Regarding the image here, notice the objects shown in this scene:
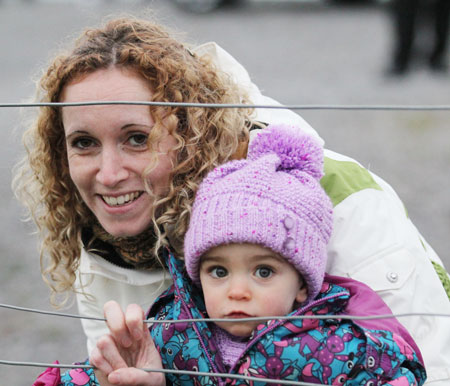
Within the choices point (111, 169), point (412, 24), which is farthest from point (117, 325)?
point (412, 24)

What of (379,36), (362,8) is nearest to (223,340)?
(379,36)

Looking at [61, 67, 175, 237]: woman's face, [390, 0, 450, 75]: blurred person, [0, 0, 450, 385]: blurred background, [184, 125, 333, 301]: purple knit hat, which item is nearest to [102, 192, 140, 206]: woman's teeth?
[61, 67, 175, 237]: woman's face

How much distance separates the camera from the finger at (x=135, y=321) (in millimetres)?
1412

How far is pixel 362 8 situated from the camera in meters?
10.1

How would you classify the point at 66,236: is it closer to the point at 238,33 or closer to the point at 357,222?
the point at 357,222

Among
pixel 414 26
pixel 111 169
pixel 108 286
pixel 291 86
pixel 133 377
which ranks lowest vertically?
pixel 291 86

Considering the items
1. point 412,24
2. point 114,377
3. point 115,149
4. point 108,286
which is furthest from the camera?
point 412,24

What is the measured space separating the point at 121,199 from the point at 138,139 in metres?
0.13

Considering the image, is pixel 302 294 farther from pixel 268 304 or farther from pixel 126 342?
pixel 126 342

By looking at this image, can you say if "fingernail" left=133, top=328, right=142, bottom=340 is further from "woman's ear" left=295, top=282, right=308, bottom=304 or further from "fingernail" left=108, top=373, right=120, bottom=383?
"woman's ear" left=295, top=282, right=308, bottom=304

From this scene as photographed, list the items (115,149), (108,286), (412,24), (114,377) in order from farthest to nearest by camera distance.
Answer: (412,24) < (108,286) < (115,149) < (114,377)

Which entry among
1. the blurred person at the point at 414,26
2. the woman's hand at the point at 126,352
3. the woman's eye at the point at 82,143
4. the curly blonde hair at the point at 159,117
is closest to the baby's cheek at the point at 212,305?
the woman's hand at the point at 126,352

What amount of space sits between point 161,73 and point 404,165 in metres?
4.12

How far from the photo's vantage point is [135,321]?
1.41 meters
